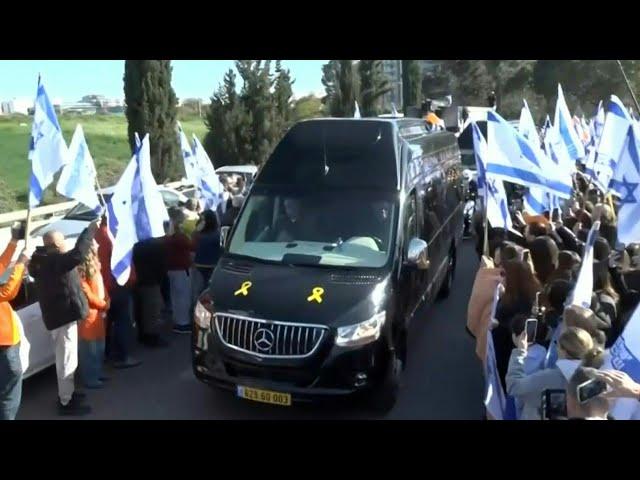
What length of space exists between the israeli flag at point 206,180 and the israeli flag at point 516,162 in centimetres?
620

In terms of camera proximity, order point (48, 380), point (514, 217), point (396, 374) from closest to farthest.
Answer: point (396, 374) → point (48, 380) → point (514, 217)

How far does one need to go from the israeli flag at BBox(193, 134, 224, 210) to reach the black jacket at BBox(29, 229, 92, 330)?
19.7 feet

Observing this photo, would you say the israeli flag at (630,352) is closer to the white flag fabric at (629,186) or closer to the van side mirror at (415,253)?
the white flag fabric at (629,186)

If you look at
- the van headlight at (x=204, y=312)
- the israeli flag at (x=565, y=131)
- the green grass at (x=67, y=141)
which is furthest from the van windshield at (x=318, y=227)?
the green grass at (x=67, y=141)

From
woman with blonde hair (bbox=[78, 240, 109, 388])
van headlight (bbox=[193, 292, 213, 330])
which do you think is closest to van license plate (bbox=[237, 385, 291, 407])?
van headlight (bbox=[193, 292, 213, 330])

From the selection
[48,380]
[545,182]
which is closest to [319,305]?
A: [545,182]

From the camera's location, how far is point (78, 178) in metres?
7.80

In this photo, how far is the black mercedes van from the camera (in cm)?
611

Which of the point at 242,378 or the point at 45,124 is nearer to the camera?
the point at 242,378

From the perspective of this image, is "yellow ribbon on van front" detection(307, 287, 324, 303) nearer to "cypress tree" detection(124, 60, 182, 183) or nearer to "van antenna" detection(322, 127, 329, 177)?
"van antenna" detection(322, 127, 329, 177)

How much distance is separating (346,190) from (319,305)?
5.15 feet

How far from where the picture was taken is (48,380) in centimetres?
783

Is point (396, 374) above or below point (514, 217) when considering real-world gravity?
below

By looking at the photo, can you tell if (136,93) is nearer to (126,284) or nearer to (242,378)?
(126,284)
